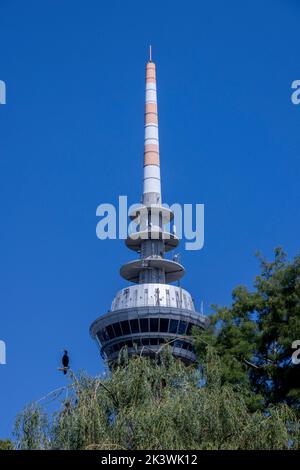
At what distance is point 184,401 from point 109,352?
8400 centimetres

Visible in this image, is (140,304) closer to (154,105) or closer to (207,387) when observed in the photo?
(154,105)

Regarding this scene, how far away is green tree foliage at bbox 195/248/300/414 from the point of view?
4978 centimetres

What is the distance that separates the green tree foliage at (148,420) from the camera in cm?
3012

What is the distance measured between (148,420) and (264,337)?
2356cm

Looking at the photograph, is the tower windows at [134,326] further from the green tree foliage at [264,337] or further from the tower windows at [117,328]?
the green tree foliage at [264,337]

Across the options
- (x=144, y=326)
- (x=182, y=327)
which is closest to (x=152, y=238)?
(x=144, y=326)

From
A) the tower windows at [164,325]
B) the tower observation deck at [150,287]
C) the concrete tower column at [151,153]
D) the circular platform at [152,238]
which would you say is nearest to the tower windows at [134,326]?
the tower observation deck at [150,287]

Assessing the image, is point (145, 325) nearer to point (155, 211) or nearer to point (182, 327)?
point (182, 327)

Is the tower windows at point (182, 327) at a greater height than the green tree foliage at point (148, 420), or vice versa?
the tower windows at point (182, 327)

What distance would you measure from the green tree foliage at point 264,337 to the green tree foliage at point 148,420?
1470 cm

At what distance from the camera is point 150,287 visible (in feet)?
383

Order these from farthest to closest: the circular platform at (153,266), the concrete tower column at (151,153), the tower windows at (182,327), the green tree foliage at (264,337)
A: the concrete tower column at (151,153) < the circular platform at (153,266) < the tower windows at (182,327) < the green tree foliage at (264,337)

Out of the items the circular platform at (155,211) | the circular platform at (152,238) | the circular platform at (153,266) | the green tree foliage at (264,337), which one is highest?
the circular platform at (155,211)
